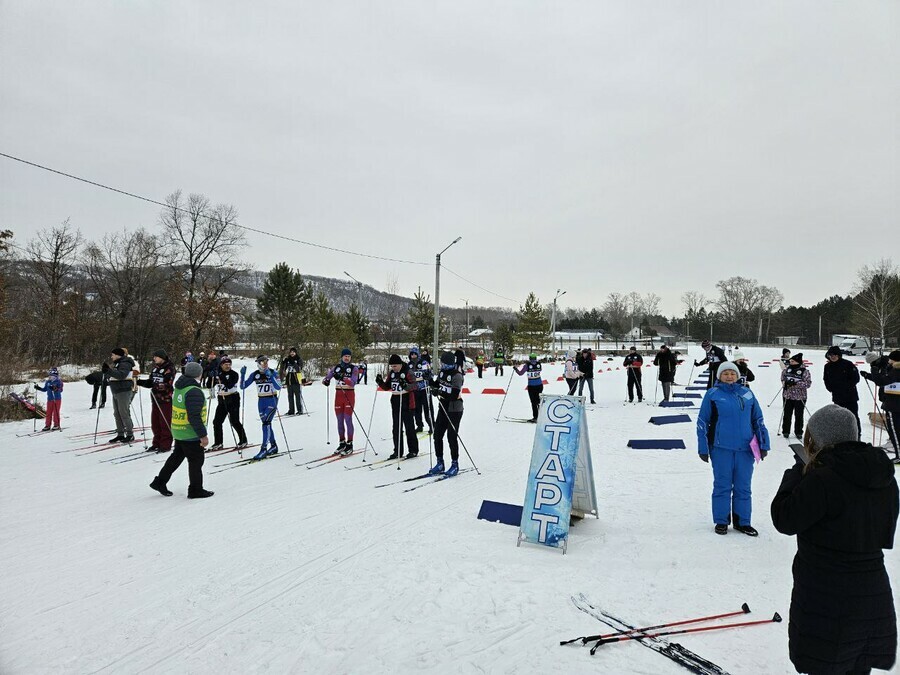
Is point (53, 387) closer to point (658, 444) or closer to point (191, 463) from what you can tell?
point (191, 463)

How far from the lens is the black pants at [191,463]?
7055 millimetres

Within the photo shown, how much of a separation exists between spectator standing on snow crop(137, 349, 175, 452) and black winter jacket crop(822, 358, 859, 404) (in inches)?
509

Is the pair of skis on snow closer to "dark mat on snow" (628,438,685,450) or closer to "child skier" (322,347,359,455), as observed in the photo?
"dark mat on snow" (628,438,685,450)

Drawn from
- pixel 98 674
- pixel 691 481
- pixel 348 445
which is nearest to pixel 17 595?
pixel 98 674

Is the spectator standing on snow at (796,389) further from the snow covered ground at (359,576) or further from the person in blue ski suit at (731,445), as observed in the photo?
the person in blue ski suit at (731,445)

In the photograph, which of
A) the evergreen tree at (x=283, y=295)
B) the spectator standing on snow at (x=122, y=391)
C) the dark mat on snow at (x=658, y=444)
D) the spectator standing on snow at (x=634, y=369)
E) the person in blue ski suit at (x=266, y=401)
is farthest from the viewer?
the evergreen tree at (x=283, y=295)

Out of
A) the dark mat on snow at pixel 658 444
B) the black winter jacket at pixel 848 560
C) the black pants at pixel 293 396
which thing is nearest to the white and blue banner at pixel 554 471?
the black winter jacket at pixel 848 560

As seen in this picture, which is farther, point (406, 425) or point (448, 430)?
point (406, 425)

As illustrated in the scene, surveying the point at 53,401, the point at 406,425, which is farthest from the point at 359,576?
the point at 53,401

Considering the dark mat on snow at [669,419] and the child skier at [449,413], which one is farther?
the dark mat on snow at [669,419]

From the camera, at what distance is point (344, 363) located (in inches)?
402

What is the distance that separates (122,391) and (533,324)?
44313mm

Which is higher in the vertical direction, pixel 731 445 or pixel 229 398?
pixel 731 445

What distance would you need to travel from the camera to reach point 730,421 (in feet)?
17.4
